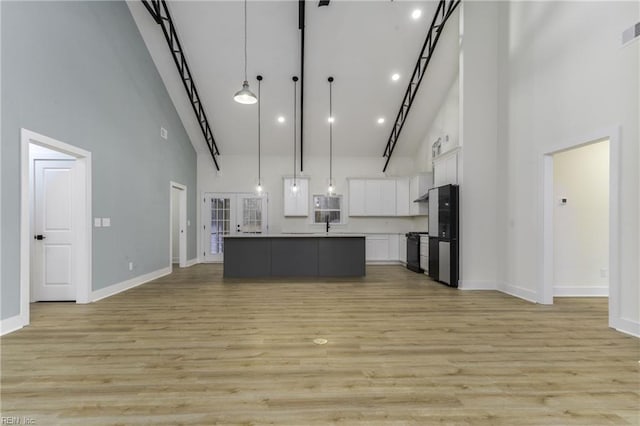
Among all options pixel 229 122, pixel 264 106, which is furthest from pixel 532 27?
pixel 229 122

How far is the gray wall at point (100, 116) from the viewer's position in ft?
11.1

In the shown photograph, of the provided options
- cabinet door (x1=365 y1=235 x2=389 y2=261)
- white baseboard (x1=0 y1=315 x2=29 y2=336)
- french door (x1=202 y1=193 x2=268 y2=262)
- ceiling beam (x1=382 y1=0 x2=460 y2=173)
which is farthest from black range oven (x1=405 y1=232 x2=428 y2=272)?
white baseboard (x1=0 y1=315 x2=29 y2=336)

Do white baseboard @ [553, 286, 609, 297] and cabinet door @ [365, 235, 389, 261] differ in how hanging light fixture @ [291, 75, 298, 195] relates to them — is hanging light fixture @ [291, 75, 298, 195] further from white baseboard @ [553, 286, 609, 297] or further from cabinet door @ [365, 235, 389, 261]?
white baseboard @ [553, 286, 609, 297]

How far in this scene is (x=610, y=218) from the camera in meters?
3.52

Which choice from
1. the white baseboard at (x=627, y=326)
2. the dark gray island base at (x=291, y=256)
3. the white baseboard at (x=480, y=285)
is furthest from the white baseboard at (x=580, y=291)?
the dark gray island base at (x=291, y=256)

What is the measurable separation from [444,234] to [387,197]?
11.1 ft

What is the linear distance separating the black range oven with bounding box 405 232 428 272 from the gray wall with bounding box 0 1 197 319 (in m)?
5.97

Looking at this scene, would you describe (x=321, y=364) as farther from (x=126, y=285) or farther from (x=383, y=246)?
(x=383, y=246)

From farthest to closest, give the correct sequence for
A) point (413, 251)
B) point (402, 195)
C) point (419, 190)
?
point (402, 195)
point (419, 190)
point (413, 251)

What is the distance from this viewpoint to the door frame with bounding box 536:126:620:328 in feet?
11.2

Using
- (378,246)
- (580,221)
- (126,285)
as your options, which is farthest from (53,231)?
(580,221)

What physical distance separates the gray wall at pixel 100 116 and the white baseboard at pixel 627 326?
672 centimetres

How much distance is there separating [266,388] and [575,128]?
4.83 meters

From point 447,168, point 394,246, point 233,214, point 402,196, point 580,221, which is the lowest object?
point 394,246
